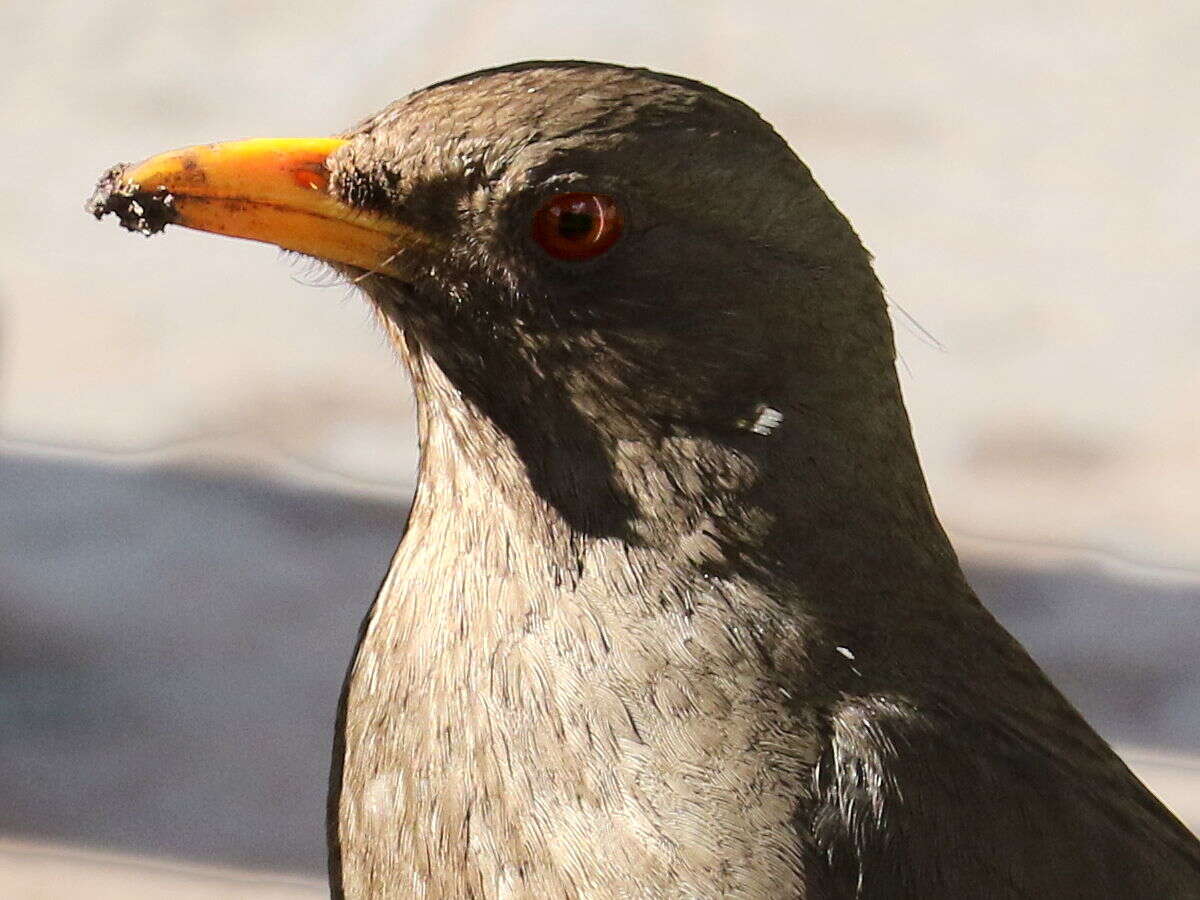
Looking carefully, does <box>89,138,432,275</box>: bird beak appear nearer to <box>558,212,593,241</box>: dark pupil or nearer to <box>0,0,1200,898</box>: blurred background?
<box>558,212,593,241</box>: dark pupil

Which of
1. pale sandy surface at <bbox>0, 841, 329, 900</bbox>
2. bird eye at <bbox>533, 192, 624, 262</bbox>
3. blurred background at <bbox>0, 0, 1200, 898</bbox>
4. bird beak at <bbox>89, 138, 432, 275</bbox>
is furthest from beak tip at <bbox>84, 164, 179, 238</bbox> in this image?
pale sandy surface at <bbox>0, 841, 329, 900</bbox>

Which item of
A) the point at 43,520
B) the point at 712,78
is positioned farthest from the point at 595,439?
the point at 712,78

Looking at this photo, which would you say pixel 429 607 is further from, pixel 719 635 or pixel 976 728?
pixel 976 728

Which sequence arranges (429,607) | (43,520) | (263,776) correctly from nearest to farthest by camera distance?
(429,607) → (263,776) → (43,520)

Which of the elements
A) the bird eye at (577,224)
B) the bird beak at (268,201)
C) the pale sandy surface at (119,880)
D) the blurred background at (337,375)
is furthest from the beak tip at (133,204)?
the pale sandy surface at (119,880)

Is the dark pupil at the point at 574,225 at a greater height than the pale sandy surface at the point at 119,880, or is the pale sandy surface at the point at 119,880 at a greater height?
the dark pupil at the point at 574,225

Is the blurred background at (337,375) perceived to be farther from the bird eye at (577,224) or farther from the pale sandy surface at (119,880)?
the bird eye at (577,224)
